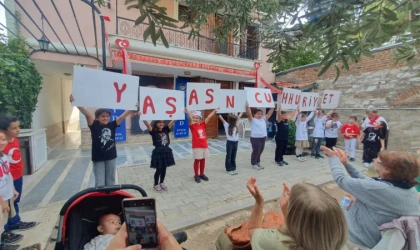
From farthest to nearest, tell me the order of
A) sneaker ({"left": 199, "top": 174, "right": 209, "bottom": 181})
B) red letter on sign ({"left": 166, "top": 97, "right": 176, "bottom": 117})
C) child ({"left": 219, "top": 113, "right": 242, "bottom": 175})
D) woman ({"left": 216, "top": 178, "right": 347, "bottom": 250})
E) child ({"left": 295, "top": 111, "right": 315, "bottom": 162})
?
child ({"left": 295, "top": 111, "right": 315, "bottom": 162}), child ({"left": 219, "top": 113, "right": 242, "bottom": 175}), sneaker ({"left": 199, "top": 174, "right": 209, "bottom": 181}), red letter on sign ({"left": 166, "top": 97, "right": 176, "bottom": 117}), woman ({"left": 216, "top": 178, "right": 347, "bottom": 250})

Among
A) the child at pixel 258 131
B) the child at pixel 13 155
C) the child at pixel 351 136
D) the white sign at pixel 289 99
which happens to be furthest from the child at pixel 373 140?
the child at pixel 13 155

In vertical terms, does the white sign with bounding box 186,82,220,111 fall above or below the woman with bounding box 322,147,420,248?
above

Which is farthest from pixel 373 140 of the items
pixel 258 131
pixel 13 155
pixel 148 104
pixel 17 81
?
pixel 17 81

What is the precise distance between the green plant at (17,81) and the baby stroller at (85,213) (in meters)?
4.31

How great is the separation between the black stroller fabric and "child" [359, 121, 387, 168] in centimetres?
693

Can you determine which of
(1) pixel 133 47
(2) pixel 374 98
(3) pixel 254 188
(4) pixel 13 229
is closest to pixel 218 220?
(3) pixel 254 188

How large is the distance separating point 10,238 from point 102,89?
2090mm

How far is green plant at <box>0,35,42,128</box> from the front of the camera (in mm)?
4422

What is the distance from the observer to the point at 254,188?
5.07 ft

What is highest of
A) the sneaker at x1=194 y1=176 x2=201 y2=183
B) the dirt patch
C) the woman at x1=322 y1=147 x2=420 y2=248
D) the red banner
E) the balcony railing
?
the balcony railing

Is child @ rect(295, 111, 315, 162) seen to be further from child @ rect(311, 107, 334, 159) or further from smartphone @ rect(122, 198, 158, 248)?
smartphone @ rect(122, 198, 158, 248)

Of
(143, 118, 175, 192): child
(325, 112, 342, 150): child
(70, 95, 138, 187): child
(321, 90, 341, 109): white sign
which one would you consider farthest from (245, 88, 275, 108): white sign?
(325, 112, 342, 150): child

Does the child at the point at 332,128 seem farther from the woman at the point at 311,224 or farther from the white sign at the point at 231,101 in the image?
the woman at the point at 311,224

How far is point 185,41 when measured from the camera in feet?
28.6
